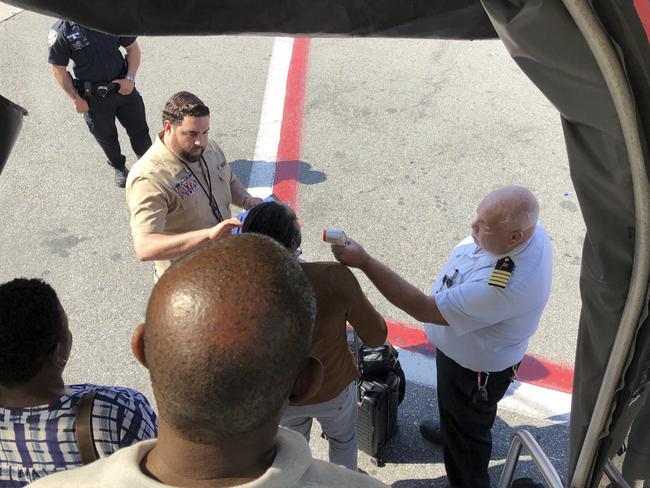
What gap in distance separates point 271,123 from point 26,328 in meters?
4.94

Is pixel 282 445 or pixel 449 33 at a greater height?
pixel 449 33

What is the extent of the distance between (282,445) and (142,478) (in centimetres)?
29

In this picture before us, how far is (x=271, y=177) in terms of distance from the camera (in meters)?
5.85

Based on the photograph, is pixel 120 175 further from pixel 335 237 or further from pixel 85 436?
pixel 85 436

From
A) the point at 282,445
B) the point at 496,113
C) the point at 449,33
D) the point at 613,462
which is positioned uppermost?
the point at 496,113

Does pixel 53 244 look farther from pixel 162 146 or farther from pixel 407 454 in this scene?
pixel 407 454

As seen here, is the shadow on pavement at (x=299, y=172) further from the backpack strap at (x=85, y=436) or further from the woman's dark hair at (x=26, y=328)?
the backpack strap at (x=85, y=436)

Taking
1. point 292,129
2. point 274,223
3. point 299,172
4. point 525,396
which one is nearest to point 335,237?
point 274,223

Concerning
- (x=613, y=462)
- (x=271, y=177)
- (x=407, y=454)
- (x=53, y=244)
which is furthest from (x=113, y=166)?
(x=613, y=462)

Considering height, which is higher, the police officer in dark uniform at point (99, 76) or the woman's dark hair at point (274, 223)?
the police officer in dark uniform at point (99, 76)

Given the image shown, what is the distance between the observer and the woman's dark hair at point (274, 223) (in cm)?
243

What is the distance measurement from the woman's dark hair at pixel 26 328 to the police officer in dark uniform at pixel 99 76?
3285mm

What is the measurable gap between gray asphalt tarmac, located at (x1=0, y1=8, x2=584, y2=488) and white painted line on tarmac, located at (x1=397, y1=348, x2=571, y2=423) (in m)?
Answer: 0.08

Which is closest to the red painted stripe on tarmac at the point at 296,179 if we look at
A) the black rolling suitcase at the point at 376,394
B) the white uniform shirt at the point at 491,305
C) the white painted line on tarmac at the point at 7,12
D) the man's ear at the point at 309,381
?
the black rolling suitcase at the point at 376,394
